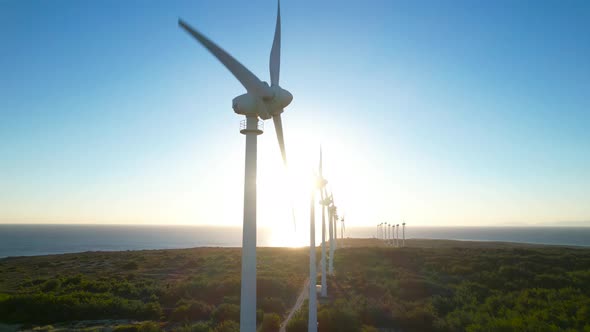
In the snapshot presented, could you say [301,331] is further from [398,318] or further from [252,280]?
[252,280]

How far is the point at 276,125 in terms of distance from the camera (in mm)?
16250

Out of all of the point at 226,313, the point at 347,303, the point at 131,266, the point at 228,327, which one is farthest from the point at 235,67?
the point at 131,266

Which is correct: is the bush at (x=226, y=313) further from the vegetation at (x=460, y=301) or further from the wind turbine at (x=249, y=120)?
the wind turbine at (x=249, y=120)

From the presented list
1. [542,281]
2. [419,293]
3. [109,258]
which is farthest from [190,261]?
[542,281]

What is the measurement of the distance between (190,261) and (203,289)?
29.9m

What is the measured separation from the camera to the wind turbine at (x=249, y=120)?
1327 centimetres

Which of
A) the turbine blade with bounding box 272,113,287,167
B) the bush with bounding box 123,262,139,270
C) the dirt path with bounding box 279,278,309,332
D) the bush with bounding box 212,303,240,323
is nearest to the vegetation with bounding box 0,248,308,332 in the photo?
the bush with bounding box 212,303,240,323

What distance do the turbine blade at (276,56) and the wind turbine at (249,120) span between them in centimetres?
94

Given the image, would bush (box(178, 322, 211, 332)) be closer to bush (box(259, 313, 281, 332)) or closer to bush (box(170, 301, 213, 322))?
bush (box(259, 313, 281, 332))

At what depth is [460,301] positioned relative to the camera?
27.6 metres

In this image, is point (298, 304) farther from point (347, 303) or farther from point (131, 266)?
point (131, 266)

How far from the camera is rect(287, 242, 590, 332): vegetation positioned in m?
21.7

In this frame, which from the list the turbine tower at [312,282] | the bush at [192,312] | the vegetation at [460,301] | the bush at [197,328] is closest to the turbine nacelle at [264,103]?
the turbine tower at [312,282]

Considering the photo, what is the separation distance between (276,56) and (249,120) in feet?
15.0
